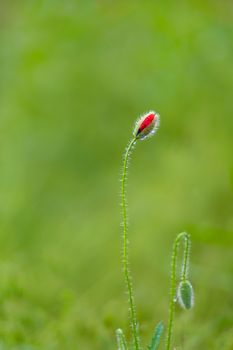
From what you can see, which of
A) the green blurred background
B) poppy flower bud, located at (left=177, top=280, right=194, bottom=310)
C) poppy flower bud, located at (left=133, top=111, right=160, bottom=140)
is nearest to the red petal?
poppy flower bud, located at (left=133, top=111, right=160, bottom=140)

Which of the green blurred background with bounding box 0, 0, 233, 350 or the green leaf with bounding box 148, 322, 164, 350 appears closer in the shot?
the green leaf with bounding box 148, 322, 164, 350

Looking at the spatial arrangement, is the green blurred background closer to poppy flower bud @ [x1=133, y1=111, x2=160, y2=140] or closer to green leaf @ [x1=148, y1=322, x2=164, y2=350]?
green leaf @ [x1=148, y1=322, x2=164, y2=350]

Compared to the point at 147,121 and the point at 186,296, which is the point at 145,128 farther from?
the point at 186,296

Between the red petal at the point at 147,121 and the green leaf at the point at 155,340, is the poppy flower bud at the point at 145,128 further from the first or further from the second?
the green leaf at the point at 155,340

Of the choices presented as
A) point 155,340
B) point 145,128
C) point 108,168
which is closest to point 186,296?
point 155,340

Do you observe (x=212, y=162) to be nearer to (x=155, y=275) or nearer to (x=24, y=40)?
(x=155, y=275)

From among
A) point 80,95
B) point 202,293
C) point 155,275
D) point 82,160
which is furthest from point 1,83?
point 202,293

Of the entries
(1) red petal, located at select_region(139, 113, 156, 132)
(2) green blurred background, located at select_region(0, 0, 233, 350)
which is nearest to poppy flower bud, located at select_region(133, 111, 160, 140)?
(1) red petal, located at select_region(139, 113, 156, 132)

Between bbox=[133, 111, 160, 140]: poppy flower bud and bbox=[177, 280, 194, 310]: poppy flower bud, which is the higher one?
bbox=[133, 111, 160, 140]: poppy flower bud

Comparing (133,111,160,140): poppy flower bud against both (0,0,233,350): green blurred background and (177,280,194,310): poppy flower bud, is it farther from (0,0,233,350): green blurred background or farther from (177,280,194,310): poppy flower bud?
(0,0,233,350): green blurred background
